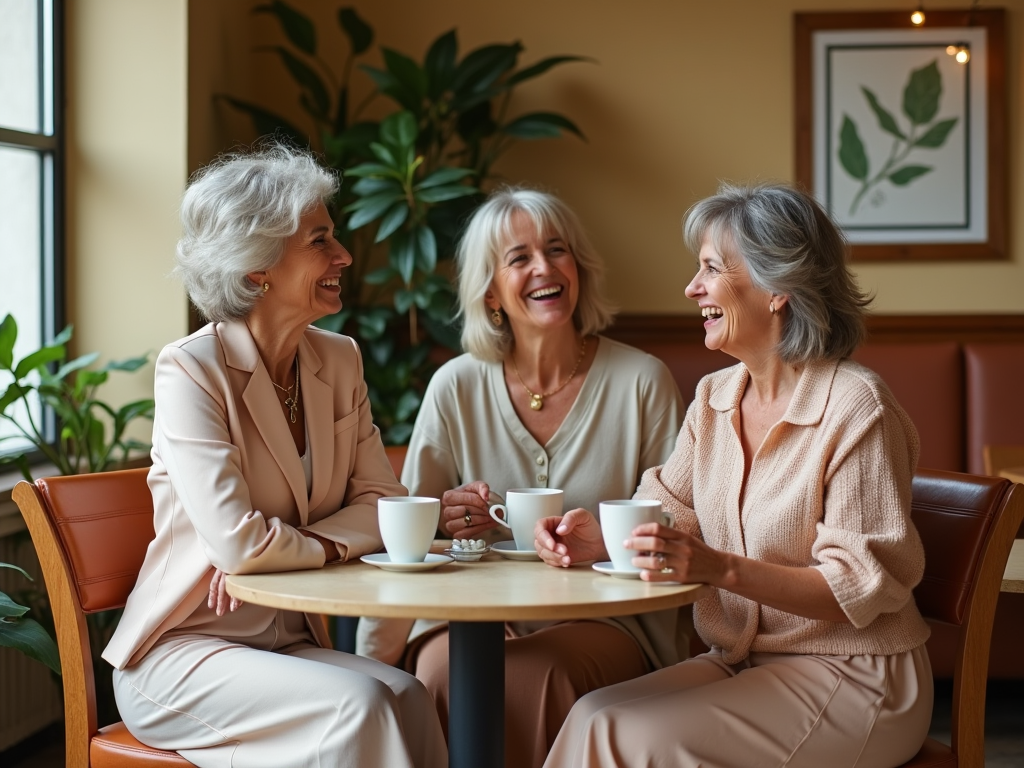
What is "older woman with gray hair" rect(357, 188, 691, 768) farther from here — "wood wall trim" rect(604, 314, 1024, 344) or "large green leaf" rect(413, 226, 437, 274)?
"wood wall trim" rect(604, 314, 1024, 344)

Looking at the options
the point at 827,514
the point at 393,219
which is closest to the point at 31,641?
the point at 827,514

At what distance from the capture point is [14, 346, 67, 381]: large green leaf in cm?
274

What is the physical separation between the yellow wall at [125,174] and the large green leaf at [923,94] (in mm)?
2449

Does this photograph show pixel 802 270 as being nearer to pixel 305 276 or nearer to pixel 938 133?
pixel 305 276

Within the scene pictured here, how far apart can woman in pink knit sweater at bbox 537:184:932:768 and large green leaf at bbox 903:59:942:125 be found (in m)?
2.25

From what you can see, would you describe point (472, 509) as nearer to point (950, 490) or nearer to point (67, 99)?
point (950, 490)

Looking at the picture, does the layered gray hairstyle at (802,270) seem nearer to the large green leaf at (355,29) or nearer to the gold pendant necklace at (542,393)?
the gold pendant necklace at (542,393)

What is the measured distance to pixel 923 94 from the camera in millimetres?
4043

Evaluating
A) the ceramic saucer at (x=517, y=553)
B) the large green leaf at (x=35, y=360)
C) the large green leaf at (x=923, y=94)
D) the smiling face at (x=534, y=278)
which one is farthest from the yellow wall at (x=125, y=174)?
the large green leaf at (x=923, y=94)

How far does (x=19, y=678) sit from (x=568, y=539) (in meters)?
1.84

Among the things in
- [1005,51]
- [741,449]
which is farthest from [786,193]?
[1005,51]

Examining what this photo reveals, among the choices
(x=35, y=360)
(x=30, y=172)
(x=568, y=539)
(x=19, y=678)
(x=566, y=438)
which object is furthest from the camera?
(x=30, y=172)

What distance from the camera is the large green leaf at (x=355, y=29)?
388cm

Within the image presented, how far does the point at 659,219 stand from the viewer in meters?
4.14
